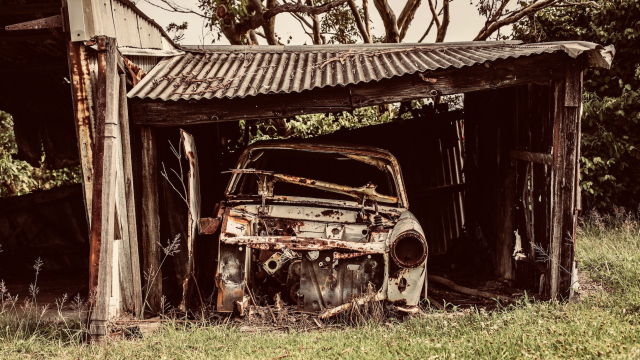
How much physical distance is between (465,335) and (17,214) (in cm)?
635

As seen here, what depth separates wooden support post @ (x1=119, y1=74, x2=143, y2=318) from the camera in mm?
4375

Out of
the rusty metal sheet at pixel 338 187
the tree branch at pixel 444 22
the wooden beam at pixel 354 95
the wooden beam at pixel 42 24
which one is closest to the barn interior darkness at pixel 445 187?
the wooden beam at pixel 354 95

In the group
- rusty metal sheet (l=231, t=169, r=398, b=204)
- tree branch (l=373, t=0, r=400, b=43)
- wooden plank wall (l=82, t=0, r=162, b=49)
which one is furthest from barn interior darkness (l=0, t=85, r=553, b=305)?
tree branch (l=373, t=0, r=400, b=43)

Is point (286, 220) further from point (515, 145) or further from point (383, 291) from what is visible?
point (515, 145)

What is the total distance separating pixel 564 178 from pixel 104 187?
13.8 feet

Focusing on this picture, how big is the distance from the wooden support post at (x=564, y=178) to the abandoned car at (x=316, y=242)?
1.48 m

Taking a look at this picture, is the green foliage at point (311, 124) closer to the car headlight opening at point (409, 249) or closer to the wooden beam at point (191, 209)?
the wooden beam at point (191, 209)

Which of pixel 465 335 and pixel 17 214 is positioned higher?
pixel 17 214

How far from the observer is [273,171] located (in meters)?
5.09

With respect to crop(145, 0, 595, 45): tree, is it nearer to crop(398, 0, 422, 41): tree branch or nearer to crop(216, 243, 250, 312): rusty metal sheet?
crop(398, 0, 422, 41): tree branch

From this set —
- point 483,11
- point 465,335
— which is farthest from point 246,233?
point 483,11

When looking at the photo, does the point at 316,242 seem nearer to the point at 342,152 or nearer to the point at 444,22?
the point at 342,152

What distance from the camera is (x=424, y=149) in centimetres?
727

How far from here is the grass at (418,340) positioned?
11.0ft
